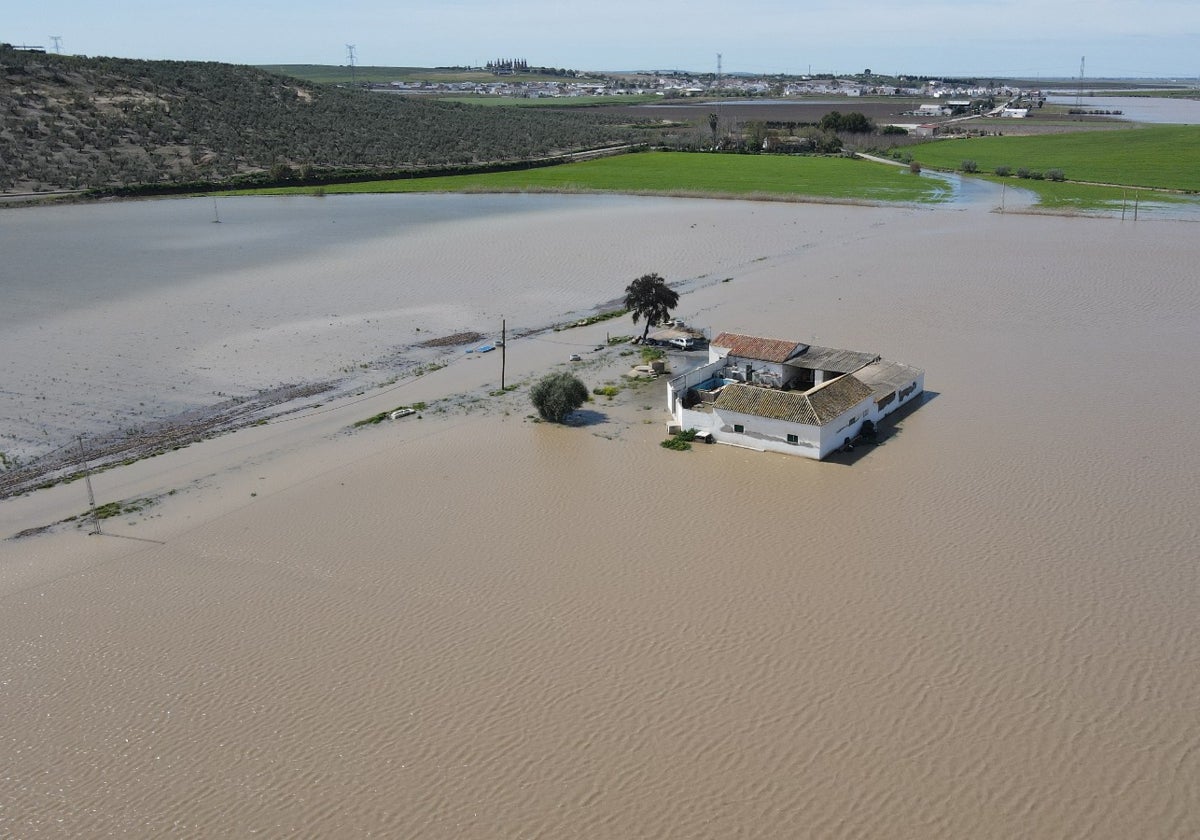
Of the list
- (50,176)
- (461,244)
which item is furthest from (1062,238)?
(50,176)

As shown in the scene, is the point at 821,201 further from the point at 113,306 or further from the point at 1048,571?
the point at 1048,571

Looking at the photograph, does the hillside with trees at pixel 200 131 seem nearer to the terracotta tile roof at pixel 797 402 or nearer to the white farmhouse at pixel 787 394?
the white farmhouse at pixel 787 394

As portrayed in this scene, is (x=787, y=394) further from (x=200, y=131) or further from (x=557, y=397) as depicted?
(x=200, y=131)

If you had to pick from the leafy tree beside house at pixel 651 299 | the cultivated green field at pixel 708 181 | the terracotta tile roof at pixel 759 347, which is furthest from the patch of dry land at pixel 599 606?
the cultivated green field at pixel 708 181

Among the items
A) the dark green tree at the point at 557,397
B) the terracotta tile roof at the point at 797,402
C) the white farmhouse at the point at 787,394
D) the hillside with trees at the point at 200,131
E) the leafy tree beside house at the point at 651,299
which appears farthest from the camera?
the hillside with trees at the point at 200,131

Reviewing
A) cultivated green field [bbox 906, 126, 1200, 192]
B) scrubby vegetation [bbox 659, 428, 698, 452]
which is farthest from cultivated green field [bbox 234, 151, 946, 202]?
scrubby vegetation [bbox 659, 428, 698, 452]

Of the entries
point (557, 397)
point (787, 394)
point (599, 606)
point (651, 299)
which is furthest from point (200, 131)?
point (599, 606)
